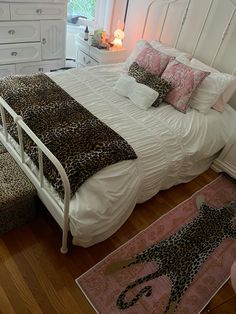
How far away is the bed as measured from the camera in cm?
137

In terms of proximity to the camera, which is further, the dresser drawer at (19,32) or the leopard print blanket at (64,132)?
the dresser drawer at (19,32)

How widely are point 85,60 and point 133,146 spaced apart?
1.99 metres

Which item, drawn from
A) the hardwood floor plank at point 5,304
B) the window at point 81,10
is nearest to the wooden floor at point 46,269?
the hardwood floor plank at point 5,304

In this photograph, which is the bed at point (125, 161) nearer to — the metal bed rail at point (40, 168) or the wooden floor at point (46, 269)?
the metal bed rail at point (40, 168)

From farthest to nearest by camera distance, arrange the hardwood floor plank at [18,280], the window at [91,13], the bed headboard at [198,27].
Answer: the window at [91,13], the bed headboard at [198,27], the hardwood floor plank at [18,280]

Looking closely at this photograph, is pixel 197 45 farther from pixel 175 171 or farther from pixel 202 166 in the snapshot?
pixel 175 171

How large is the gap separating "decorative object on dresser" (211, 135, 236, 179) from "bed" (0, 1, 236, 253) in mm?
85

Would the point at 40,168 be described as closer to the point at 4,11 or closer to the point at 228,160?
the point at 228,160

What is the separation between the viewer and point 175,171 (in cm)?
197

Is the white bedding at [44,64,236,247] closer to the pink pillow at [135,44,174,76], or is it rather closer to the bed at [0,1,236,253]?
the bed at [0,1,236,253]

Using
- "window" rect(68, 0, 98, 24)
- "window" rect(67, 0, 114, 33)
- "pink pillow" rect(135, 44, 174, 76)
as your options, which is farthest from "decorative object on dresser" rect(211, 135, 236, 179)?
"window" rect(68, 0, 98, 24)

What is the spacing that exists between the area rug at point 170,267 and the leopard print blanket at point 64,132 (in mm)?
613

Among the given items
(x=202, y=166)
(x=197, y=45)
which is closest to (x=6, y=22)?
(x=197, y=45)

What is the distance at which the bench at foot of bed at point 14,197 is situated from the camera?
59.3 inches
